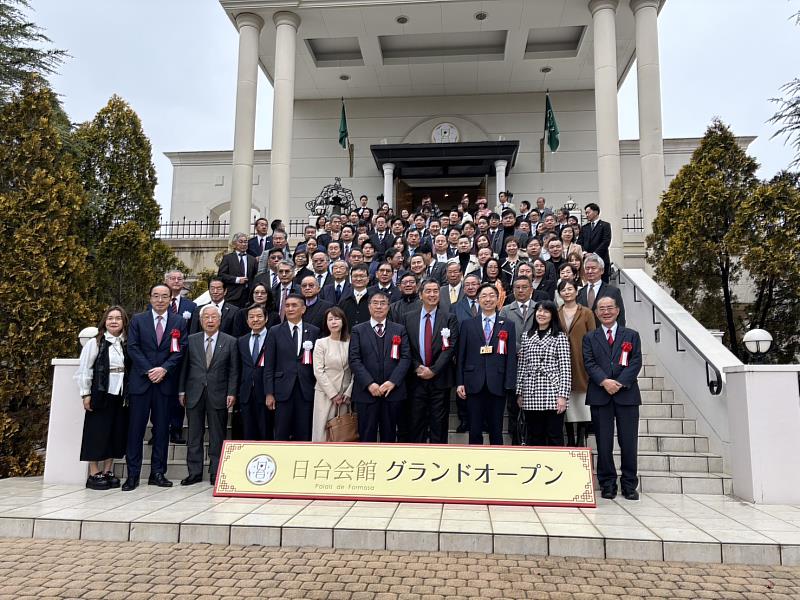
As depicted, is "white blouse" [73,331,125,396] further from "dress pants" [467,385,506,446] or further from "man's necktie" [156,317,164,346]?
"dress pants" [467,385,506,446]

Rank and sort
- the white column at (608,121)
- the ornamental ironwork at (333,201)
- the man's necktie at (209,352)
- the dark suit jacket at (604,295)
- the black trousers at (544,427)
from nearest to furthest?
1. the black trousers at (544,427)
2. the man's necktie at (209,352)
3. the dark suit jacket at (604,295)
4. the white column at (608,121)
5. the ornamental ironwork at (333,201)

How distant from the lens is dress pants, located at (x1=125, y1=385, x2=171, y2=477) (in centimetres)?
568

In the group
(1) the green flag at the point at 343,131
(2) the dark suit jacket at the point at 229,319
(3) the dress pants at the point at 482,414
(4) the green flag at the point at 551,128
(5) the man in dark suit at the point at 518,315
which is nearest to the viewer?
(3) the dress pants at the point at 482,414

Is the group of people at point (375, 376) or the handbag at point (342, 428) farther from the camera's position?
the handbag at point (342, 428)

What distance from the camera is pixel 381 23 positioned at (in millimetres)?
15164

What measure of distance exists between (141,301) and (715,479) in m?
9.13

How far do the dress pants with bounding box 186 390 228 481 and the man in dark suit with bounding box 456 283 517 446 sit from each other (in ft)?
8.09

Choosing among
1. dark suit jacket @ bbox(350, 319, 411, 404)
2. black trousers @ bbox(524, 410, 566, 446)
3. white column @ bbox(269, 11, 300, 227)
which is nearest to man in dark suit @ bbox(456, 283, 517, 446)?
black trousers @ bbox(524, 410, 566, 446)

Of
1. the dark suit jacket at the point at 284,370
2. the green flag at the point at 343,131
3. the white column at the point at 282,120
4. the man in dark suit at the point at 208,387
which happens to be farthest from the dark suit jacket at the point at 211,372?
the green flag at the point at 343,131

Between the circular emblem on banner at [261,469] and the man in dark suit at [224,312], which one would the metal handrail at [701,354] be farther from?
the man in dark suit at [224,312]

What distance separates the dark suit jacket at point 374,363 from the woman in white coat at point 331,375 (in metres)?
0.17

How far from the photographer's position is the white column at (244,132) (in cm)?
1397

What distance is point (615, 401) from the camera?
5191mm

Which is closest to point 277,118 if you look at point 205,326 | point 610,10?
point 610,10
